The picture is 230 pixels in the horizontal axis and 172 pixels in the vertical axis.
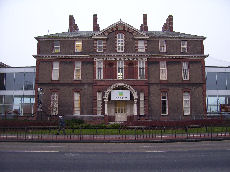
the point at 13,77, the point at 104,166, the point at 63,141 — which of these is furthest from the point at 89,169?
the point at 13,77

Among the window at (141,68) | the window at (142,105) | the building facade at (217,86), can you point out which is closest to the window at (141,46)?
the window at (141,68)

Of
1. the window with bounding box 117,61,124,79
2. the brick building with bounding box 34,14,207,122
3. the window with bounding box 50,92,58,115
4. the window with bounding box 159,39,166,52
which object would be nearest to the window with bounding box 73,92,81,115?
the brick building with bounding box 34,14,207,122

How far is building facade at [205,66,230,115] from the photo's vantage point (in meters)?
41.7

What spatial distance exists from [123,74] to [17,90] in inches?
695

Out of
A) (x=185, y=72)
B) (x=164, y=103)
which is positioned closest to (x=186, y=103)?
(x=164, y=103)

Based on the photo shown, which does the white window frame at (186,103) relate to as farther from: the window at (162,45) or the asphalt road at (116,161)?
the asphalt road at (116,161)

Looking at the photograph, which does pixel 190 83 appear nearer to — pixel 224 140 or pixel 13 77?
pixel 224 140

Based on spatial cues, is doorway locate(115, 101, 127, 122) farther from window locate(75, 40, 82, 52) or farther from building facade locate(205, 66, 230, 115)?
building facade locate(205, 66, 230, 115)

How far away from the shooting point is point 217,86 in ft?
139

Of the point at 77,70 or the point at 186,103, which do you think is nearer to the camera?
the point at 186,103

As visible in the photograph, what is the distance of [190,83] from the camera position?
122 ft

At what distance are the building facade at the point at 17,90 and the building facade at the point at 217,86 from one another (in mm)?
27745

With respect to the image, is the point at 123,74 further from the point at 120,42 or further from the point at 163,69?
the point at 163,69

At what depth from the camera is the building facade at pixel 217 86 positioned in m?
41.7
